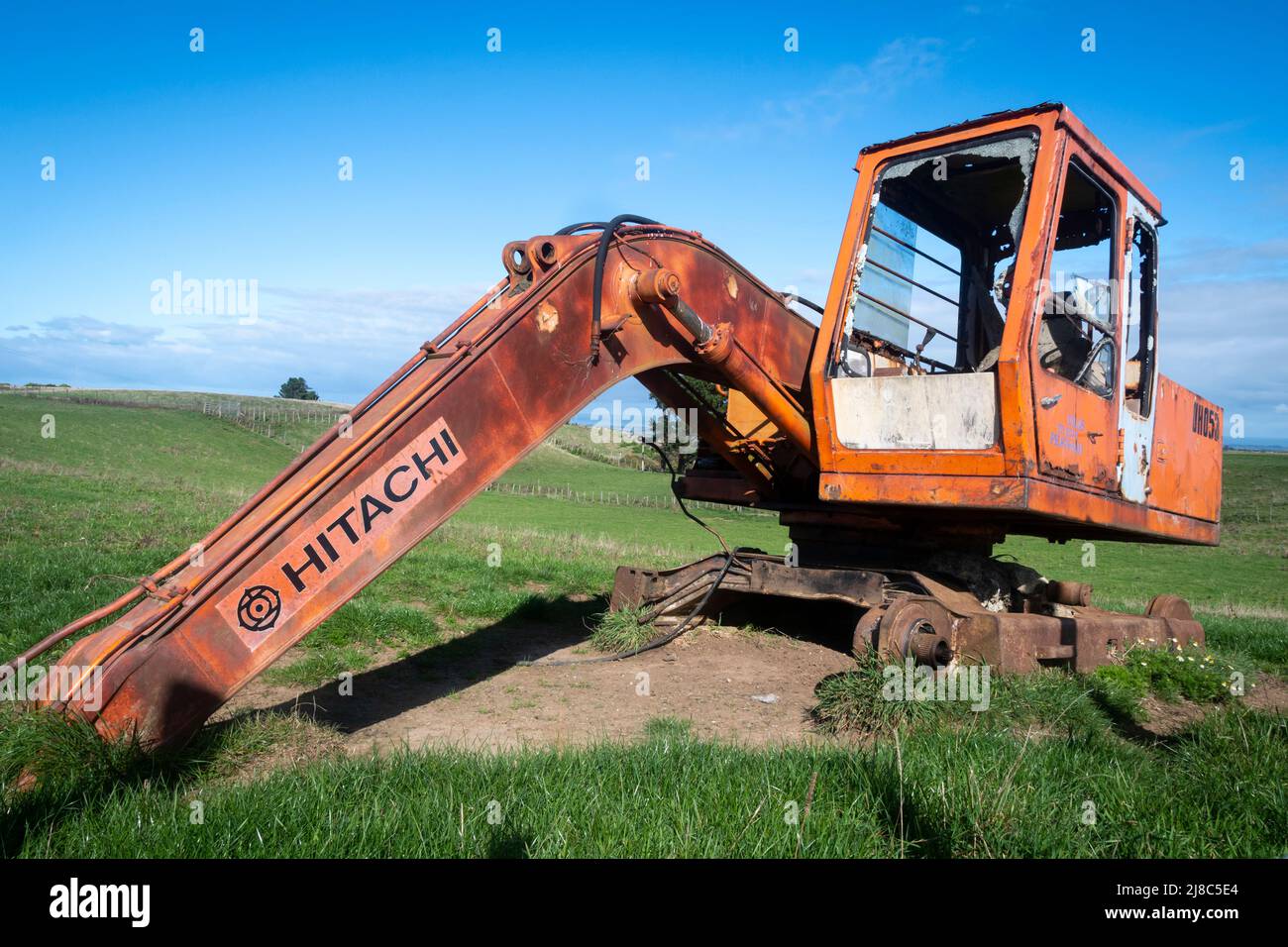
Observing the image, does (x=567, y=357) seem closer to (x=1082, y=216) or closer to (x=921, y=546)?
(x=921, y=546)

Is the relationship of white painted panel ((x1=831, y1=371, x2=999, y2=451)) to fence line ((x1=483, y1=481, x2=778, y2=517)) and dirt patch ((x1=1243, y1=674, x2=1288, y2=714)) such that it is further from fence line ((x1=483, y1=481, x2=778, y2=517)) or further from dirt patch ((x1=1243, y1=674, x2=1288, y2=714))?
fence line ((x1=483, y1=481, x2=778, y2=517))

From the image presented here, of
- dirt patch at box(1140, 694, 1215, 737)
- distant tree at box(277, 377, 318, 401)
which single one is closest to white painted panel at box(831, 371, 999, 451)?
dirt patch at box(1140, 694, 1215, 737)

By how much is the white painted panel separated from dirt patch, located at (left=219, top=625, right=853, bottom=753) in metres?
1.78

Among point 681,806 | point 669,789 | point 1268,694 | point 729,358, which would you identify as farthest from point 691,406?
point 1268,694

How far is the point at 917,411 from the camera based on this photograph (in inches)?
223

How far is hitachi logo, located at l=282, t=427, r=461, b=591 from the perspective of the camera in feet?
12.8

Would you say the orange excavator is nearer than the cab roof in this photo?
Yes

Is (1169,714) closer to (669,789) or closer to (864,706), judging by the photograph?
→ (864,706)

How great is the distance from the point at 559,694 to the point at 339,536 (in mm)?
2208

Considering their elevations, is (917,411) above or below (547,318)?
below

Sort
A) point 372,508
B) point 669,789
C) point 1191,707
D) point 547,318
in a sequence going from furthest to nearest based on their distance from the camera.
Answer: point 1191,707 < point 547,318 < point 372,508 < point 669,789

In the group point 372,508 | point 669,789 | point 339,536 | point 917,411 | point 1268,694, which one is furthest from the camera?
point 1268,694
